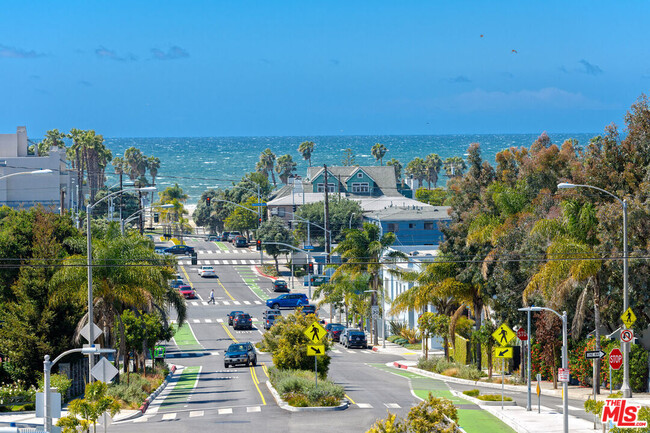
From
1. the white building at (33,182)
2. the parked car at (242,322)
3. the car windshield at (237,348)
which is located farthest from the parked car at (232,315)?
the white building at (33,182)

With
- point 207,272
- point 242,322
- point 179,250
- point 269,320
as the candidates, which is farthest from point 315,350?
point 179,250

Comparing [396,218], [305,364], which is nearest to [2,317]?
[305,364]

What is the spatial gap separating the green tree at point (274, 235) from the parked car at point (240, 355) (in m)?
47.1

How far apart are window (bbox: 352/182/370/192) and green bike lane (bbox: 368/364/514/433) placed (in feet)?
284

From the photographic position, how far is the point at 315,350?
37469 mm

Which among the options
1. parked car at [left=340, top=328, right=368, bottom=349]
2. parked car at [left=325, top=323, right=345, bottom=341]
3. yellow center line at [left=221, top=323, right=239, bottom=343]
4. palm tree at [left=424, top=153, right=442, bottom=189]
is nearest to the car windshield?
yellow center line at [left=221, top=323, right=239, bottom=343]

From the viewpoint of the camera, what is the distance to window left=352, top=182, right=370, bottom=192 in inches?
5379

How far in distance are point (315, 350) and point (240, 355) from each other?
19.1 meters

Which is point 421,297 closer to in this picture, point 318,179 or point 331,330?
point 331,330

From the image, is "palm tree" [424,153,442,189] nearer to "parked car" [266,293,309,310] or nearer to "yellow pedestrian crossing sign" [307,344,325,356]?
"parked car" [266,293,309,310]

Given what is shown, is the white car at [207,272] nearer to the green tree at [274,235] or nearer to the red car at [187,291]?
the green tree at [274,235]

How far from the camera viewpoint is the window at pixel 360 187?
137 metres

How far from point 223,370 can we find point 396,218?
5150 centimetres

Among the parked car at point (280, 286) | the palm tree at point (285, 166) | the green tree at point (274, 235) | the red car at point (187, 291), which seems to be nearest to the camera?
the red car at point (187, 291)
